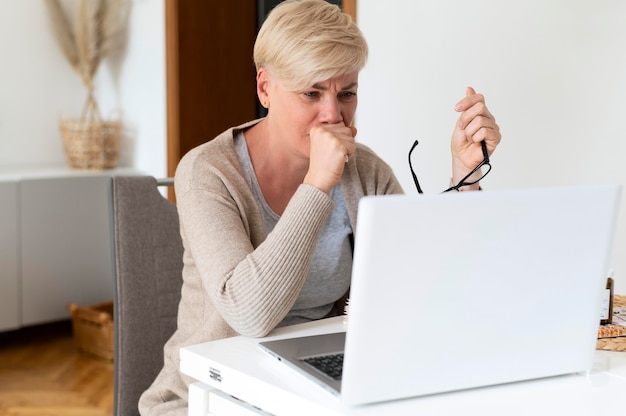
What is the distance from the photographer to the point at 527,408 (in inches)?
40.0

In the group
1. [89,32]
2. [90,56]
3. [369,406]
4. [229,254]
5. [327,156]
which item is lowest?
[369,406]

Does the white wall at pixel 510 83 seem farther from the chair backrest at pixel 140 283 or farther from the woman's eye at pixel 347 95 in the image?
the chair backrest at pixel 140 283

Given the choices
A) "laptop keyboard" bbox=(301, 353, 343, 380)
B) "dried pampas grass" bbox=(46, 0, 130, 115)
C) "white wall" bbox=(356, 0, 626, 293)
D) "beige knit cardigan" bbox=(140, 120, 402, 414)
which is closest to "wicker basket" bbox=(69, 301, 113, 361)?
"dried pampas grass" bbox=(46, 0, 130, 115)

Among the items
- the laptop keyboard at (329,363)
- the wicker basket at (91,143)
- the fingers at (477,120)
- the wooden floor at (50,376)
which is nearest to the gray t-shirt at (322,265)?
the fingers at (477,120)

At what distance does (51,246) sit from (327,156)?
8.60 ft

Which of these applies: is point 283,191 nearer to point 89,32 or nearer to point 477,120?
point 477,120

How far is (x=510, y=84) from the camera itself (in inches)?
97.0

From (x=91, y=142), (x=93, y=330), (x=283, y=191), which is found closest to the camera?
(x=283, y=191)

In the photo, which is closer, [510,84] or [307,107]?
[307,107]

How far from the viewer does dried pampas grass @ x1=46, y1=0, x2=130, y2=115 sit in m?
3.96

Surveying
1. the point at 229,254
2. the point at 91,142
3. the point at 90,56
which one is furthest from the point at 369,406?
the point at 90,56

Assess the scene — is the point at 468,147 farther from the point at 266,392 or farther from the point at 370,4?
the point at 370,4

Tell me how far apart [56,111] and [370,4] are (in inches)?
77.3

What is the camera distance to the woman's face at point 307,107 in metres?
1.55
